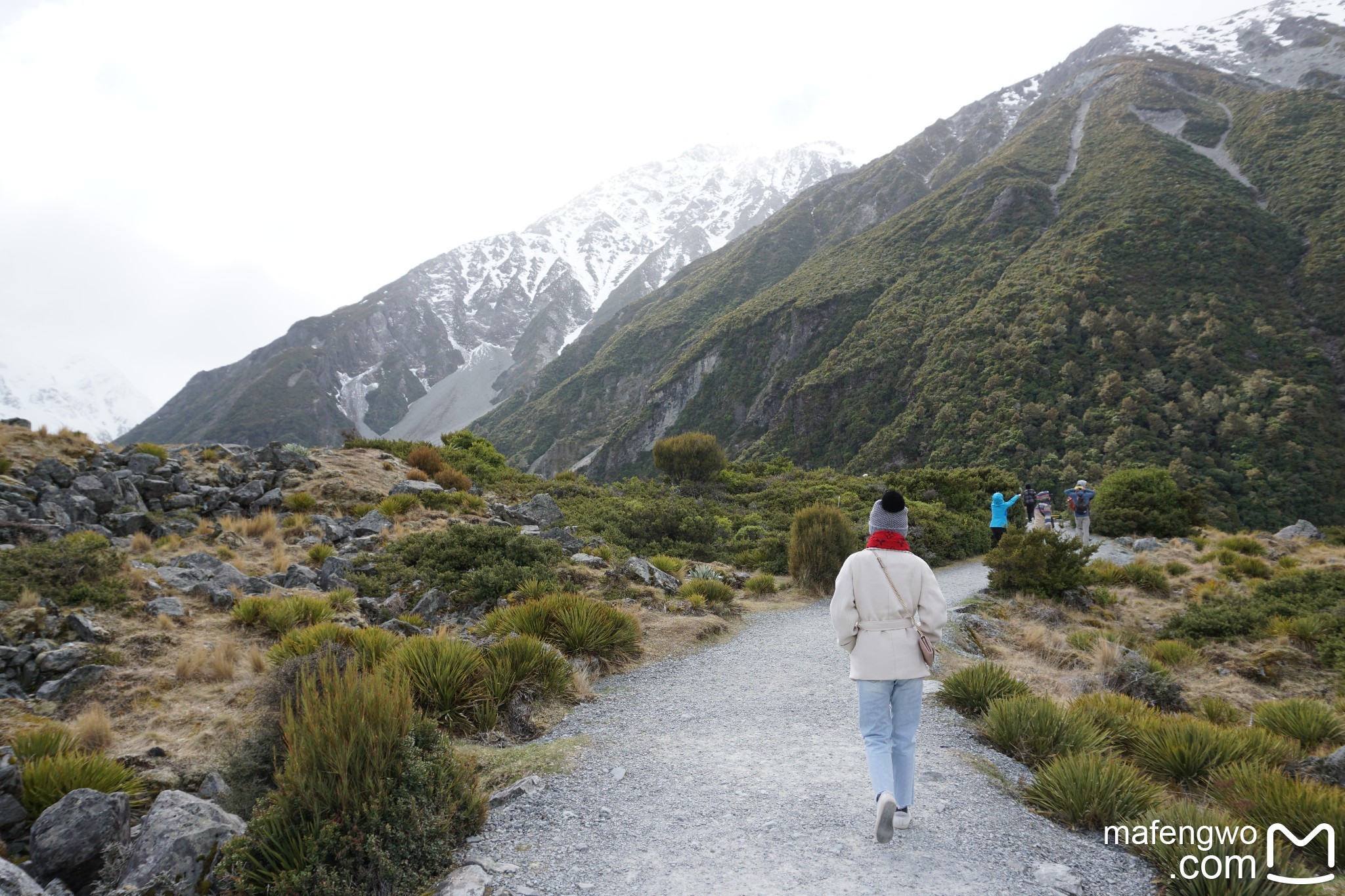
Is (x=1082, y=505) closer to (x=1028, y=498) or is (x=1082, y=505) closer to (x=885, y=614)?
(x=1028, y=498)

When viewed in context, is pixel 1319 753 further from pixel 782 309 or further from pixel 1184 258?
pixel 782 309

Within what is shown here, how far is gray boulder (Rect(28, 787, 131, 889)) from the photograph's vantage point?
2902mm

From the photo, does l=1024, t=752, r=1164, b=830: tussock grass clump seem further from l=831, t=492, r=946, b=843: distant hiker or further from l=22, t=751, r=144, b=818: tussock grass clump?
l=22, t=751, r=144, b=818: tussock grass clump

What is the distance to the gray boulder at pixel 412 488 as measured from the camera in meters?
14.8

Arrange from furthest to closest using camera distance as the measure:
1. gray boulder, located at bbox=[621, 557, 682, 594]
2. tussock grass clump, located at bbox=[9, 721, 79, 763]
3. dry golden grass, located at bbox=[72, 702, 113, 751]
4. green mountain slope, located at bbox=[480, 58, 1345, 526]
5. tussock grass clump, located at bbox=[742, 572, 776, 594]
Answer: green mountain slope, located at bbox=[480, 58, 1345, 526] → tussock grass clump, located at bbox=[742, 572, 776, 594] → gray boulder, located at bbox=[621, 557, 682, 594] → dry golden grass, located at bbox=[72, 702, 113, 751] → tussock grass clump, located at bbox=[9, 721, 79, 763]

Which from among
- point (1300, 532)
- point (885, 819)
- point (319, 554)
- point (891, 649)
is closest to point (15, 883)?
point (885, 819)

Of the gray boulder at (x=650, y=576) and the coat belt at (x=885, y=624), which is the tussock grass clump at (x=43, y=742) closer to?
the coat belt at (x=885, y=624)

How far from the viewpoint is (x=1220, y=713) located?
265 inches

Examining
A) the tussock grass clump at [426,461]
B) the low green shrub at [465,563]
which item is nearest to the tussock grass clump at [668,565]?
the low green shrub at [465,563]

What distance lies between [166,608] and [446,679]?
4.74 meters

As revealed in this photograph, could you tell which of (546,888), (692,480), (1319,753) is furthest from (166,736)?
(692,480)

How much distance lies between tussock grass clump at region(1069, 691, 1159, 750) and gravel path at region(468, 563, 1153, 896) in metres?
1.14

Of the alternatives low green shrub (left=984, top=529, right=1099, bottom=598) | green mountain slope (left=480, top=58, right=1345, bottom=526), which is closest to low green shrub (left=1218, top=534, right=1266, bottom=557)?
low green shrub (left=984, top=529, right=1099, bottom=598)

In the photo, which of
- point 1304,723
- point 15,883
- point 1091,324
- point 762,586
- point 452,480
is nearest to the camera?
point 15,883
